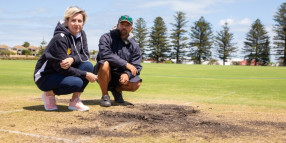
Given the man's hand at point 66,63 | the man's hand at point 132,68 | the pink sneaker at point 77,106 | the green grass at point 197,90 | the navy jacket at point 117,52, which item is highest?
the navy jacket at point 117,52

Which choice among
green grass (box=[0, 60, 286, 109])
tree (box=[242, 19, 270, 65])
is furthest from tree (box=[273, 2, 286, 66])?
green grass (box=[0, 60, 286, 109])

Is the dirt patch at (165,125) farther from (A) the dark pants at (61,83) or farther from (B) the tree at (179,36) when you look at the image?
(B) the tree at (179,36)

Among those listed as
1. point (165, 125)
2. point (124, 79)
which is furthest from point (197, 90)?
point (165, 125)

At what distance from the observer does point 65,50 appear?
4.70 metres

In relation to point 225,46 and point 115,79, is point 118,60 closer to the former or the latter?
point 115,79

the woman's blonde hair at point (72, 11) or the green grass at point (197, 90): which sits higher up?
the woman's blonde hair at point (72, 11)

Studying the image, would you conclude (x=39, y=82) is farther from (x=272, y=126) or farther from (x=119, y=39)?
(x=272, y=126)

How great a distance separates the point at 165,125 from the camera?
4.03m

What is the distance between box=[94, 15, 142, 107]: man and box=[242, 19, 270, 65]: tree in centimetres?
7702

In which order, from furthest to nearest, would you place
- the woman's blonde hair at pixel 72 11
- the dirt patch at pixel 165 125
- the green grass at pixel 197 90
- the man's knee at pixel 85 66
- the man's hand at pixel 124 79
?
the green grass at pixel 197 90 < the man's hand at pixel 124 79 < the man's knee at pixel 85 66 < the woman's blonde hair at pixel 72 11 < the dirt patch at pixel 165 125

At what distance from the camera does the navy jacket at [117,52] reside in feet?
17.8

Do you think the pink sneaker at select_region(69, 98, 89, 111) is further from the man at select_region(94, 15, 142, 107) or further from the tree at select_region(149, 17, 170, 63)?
the tree at select_region(149, 17, 170, 63)

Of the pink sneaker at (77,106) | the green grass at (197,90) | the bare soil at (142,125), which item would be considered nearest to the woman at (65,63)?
the pink sneaker at (77,106)

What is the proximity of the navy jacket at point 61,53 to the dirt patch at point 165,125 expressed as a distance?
85cm
